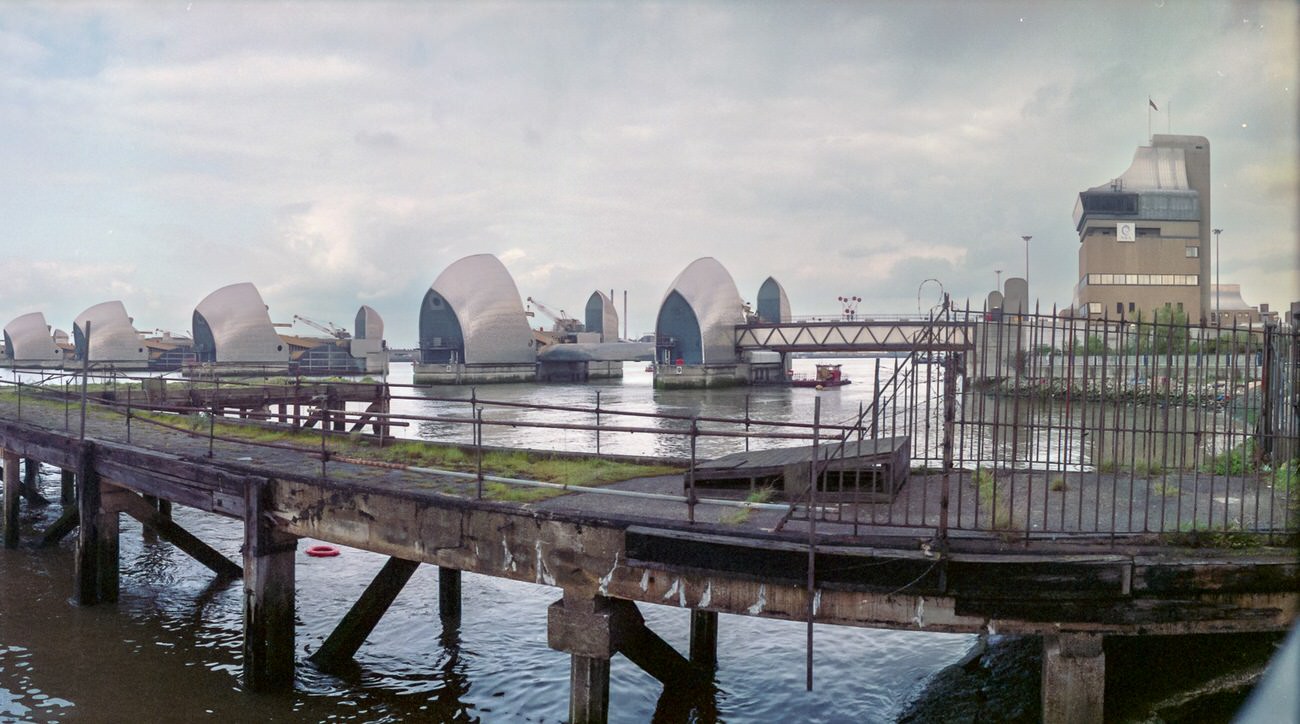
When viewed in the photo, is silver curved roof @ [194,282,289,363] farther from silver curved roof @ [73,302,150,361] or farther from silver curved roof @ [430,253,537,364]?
silver curved roof @ [430,253,537,364]

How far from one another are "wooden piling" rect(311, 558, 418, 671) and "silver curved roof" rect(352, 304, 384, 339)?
144133 mm

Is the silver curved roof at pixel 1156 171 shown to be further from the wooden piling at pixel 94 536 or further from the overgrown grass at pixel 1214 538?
the wooden piling at pixel 94 536

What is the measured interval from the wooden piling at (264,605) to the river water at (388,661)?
317 millimetres

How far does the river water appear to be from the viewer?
36.9ft

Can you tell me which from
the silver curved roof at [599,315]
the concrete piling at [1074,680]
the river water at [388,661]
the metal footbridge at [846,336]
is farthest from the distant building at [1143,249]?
the concrete piling at [1074,680]

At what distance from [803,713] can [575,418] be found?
159 ft

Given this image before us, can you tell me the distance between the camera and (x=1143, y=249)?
98.2 metres

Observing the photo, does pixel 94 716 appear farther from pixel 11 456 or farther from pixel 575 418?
pixel 575 418

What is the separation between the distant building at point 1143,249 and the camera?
97.4 meters

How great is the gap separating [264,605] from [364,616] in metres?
1.51

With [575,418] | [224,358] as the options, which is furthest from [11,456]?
[224,358]

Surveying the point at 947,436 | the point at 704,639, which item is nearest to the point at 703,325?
the point at 704,639

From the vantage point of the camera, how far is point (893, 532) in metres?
8.48

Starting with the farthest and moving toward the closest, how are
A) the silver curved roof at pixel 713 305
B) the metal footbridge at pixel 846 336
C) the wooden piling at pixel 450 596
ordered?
the silver curved roof at pixel 713 305, the metal footbridge at pixel 846 336, the wooden piling at pixel 450 596
